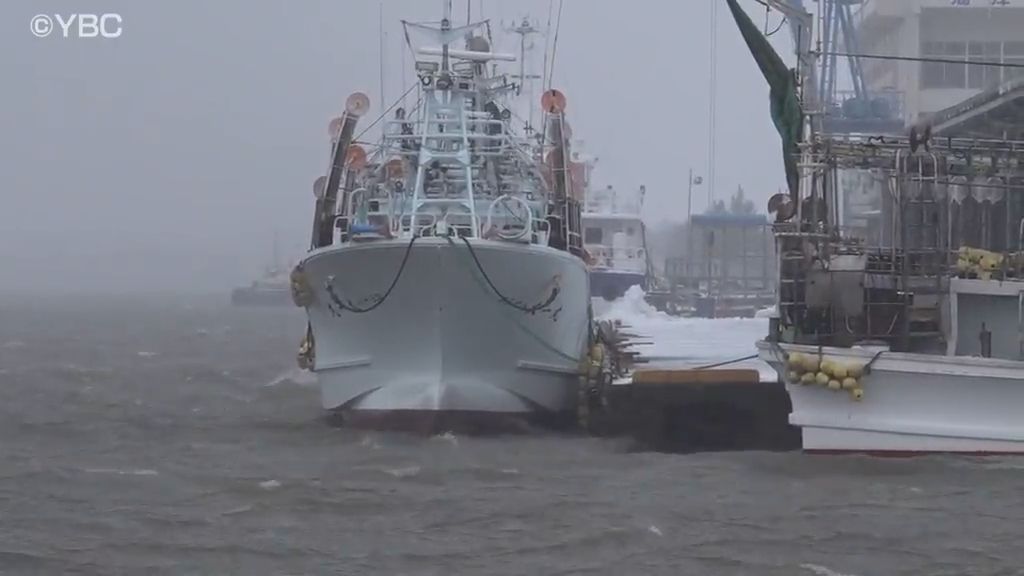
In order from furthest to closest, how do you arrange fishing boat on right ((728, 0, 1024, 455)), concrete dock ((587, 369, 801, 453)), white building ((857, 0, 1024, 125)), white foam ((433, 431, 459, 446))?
white building ((857, 0, 1024, 125)), white foam ((433, 431, 459, 446)), concrete dock ((587, 369, 801, 453)), fishing boat on right ((728, 0, 1024, 455))

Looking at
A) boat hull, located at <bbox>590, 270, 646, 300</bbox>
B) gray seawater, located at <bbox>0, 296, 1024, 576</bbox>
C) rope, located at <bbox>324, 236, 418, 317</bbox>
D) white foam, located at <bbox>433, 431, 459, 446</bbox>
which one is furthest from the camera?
boat hull, located at <bbox>590, 270, 646, 300</bbox>

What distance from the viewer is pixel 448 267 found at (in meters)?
28.4

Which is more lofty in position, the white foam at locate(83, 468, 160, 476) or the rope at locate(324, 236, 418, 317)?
the rope at locate(324, 236, 418, 317)

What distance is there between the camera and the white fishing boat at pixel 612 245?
67.4m

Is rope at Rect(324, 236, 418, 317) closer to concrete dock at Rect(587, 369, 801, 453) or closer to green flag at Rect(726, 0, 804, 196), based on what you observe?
concrete dock at Rect(587, 369, 801, 453)

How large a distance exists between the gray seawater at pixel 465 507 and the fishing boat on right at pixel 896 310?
545 millimetres

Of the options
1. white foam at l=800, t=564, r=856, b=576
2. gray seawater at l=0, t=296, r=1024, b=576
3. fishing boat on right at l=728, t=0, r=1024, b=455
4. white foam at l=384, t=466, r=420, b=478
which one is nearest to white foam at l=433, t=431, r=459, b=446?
gray seawater at l=0, t=296, r=1024, b=576

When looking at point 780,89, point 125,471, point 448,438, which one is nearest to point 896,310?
point 780,89

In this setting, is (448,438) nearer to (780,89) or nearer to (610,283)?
(780,89)

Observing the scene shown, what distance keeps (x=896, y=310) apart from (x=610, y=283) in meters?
43.2

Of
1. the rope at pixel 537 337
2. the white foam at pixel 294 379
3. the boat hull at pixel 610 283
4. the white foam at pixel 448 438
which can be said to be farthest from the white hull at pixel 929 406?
the boat hull at pixel 610 283

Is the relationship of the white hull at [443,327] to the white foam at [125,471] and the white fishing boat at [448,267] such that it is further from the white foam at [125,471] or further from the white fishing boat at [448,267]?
the white foam at [125,471]

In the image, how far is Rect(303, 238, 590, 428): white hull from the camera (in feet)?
93.8

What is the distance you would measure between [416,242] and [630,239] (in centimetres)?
4467
